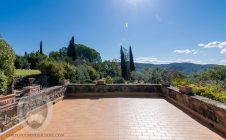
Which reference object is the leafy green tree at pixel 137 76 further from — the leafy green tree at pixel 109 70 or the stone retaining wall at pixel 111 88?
the stone retaining wall at pixel 111 88

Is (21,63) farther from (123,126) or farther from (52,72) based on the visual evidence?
(123,126)

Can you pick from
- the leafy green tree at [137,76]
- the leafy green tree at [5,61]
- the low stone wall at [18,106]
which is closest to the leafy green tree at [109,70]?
the leafy green tree at [137,76]

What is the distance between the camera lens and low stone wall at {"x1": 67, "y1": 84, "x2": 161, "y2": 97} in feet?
31.3

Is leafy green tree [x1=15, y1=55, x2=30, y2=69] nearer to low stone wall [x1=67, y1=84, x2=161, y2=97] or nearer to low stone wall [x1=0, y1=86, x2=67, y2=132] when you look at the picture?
low stone wall [x1=67, y1=84, x2=161, y2=97]

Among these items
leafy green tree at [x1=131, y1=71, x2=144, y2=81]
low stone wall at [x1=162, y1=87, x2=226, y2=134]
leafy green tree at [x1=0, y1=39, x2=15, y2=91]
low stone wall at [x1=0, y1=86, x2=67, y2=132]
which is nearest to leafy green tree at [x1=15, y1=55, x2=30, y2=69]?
leafy green tree at [x1=131, y1=71, x2=144, y2=81]

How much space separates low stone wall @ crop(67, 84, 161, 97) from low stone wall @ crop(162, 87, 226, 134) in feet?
8.21

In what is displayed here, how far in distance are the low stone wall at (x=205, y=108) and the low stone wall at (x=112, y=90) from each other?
250cm

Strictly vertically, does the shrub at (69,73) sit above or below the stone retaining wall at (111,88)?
above

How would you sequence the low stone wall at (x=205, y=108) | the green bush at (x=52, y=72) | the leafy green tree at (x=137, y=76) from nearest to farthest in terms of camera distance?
the low stone wall at (x=205, y=108)
the green bush at (x=52, y=72)
the leafy green tree at (x=137, y=76)

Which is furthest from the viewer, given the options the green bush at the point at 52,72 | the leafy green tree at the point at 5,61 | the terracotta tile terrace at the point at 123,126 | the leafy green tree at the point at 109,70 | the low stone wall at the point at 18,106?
the leafy green tree at the point at 109,70

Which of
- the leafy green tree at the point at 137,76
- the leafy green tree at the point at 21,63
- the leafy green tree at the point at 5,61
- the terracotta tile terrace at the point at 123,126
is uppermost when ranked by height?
the leafy green tree at the point at 21,63

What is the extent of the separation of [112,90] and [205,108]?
18.0 ft

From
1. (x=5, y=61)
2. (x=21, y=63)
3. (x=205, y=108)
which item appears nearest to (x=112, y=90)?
(x=5, y=61)

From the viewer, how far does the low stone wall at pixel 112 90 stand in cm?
953
